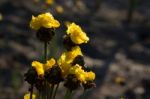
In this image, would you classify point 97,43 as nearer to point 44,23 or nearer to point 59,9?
point 59,9

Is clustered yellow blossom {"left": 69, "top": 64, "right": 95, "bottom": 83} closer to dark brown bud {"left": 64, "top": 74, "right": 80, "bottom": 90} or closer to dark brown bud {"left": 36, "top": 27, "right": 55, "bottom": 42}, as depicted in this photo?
dark brown bud {"left": 64, "top": 74, "right": 80, "bottom": 90}

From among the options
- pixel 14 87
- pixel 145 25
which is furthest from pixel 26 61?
pixel 145 25

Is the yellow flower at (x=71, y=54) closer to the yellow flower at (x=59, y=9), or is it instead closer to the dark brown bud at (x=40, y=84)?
the dark brown bud at (x=40, y=84)

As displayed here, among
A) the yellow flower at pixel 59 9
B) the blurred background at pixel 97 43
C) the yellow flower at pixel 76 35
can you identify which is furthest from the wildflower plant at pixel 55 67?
the yellow flower at pixel 59 9

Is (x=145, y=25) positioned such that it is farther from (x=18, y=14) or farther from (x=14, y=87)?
(x=14, y=87)

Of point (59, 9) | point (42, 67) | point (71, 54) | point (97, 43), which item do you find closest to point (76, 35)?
point (71, 54)
